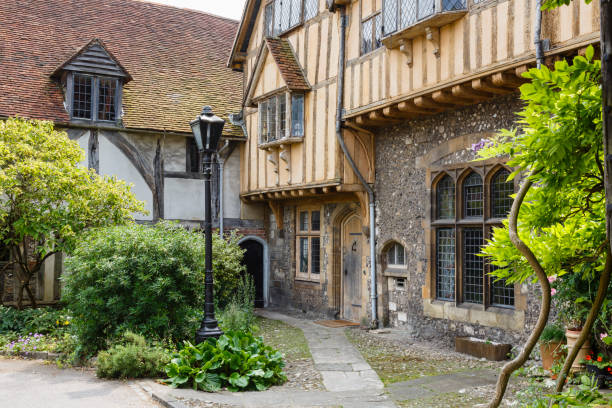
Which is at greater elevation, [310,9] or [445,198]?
[310,9]

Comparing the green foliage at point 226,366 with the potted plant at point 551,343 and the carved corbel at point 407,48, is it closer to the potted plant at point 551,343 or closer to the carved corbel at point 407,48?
the potted plant at point 551,343

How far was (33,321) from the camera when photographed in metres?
11.2

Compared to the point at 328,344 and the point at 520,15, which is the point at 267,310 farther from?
the point at 520,15

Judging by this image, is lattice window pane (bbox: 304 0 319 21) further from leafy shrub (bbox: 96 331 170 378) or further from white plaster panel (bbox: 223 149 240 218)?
leafy shrub (bbox: 96 331 170 378)

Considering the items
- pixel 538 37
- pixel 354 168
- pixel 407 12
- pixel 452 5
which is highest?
pixel 407 12

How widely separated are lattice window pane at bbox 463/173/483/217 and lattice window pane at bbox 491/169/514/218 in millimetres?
324

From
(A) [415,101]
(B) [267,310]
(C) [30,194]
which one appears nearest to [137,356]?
(C) [30,194]

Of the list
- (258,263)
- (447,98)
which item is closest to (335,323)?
(258,263)

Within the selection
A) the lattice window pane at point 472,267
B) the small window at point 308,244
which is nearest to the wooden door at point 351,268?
the small window at point 308,244

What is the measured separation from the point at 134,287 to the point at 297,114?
639cm

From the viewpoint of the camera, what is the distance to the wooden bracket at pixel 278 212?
53.3 ft

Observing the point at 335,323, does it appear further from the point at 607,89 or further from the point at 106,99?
the point at 607,89

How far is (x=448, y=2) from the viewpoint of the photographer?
9430 millimetres

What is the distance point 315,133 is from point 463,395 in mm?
7436
